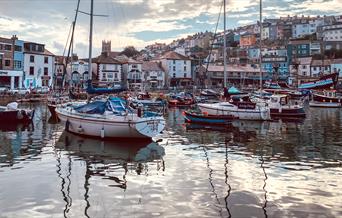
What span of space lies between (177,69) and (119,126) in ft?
288

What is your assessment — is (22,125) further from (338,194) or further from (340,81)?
(340,81)

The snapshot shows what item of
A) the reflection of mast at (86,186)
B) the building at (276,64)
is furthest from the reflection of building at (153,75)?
the reflection of mast at (86,186)

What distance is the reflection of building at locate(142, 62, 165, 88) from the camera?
104 m

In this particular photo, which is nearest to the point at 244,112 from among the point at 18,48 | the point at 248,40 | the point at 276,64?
the point at 18,48

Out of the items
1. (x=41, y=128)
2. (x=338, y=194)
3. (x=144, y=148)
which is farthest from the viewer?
(x=41, y=128)

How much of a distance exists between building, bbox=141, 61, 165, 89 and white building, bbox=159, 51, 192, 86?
2147 mm

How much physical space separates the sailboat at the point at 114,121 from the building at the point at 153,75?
79.0m

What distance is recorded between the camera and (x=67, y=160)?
56.9 feet

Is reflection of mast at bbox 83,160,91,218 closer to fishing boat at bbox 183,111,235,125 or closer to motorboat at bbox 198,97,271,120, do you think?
fishing boat at bbox 183,111,235,125

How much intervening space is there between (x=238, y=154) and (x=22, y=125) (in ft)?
68.6

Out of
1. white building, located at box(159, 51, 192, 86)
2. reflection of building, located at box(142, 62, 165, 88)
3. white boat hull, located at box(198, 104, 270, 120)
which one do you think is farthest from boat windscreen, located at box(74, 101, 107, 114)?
white building, located at box(159, 51, 192, 86)

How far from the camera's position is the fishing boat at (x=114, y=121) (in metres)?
21.8

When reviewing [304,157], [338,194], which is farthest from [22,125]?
[338,194]

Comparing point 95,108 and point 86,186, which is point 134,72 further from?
point 86,186
